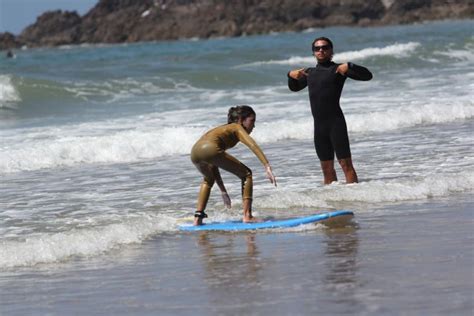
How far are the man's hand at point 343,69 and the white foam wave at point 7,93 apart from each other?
1578cm

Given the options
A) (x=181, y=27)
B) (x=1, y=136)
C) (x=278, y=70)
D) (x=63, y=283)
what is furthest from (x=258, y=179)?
(x=181, y=27)

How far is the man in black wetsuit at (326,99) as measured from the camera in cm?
983

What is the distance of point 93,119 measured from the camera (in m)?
20.2

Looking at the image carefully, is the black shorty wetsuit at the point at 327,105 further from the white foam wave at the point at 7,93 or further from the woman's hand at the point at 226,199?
the white foam wave at the point at 7,93

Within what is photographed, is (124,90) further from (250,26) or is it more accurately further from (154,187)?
(250,26)

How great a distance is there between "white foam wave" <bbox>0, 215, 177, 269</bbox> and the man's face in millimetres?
2097

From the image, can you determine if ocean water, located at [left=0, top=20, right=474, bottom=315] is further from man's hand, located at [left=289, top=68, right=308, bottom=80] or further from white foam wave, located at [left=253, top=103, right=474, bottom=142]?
man's hand, located at [left=289, top=68, right=308, bottom=80]

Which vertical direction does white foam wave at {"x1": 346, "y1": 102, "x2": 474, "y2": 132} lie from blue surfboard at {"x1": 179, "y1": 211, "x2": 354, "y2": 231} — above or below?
above

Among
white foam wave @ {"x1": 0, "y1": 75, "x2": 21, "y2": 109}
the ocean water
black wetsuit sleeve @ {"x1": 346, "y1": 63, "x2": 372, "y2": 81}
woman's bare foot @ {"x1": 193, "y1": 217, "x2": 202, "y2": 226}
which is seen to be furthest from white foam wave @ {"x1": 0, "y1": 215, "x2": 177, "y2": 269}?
white foam wave @ {"x1": 0, "y1": 75, "x2": 21, "y2": 109}

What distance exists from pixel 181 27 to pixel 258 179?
11389 cm

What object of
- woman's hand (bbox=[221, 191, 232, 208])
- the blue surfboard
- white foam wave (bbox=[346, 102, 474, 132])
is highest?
white foam wave (bbox=[346, 102, 474, 132])

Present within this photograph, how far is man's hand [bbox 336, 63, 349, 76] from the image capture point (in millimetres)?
9609

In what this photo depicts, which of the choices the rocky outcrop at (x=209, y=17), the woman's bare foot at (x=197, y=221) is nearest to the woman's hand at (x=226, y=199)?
the woman's bare foot at (x=197, y=221)

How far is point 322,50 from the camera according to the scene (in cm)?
970
